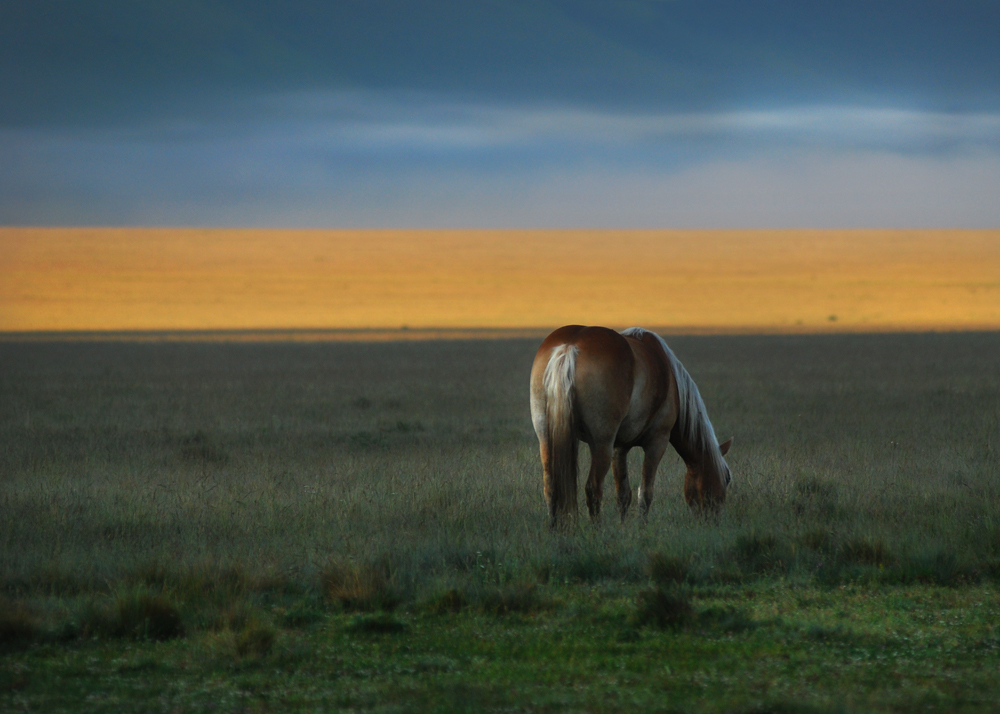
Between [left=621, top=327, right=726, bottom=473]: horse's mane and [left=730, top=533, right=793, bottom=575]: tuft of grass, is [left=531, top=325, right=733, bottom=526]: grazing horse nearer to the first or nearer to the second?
[left=621, top=327, right=726, bottom=473]: horse's mane

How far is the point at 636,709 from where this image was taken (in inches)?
157

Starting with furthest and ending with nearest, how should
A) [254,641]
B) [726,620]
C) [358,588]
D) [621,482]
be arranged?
1. [621,482]
2. [358,588]
3. [726,620]
4. [254,641]

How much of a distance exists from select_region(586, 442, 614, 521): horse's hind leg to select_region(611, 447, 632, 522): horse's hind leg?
0.42 metres

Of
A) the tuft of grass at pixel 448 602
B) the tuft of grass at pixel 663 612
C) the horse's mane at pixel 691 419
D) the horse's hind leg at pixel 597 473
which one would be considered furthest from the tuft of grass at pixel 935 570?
the tuft of grass at pixel 448 602

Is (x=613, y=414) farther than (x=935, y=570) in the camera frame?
Yes

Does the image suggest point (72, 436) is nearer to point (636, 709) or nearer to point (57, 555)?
point (57, 555)

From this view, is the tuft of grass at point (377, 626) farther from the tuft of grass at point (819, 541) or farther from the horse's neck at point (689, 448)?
the horse's neck at point (689, 448)

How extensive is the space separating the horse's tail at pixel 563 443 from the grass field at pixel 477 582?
9.2 inches

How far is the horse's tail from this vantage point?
721 centimetres

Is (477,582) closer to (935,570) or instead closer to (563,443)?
(563,443)

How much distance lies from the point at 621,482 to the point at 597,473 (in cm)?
61

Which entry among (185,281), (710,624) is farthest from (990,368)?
(185,281)

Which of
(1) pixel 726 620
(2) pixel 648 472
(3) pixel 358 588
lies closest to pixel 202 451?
(2) pixel 648 472

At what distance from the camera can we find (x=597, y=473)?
7.45 metres
